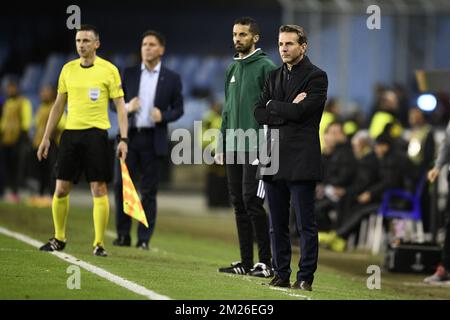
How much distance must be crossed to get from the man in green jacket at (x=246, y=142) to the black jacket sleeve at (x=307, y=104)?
45.8 inches

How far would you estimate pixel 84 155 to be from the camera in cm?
1267

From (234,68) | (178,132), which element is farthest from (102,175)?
(178,132)

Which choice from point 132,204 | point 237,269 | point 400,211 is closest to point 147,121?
point 132,204

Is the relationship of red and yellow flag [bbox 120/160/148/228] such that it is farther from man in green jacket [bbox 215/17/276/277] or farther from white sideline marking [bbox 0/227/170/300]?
man in green jacket [bbox 215/17/276/277]

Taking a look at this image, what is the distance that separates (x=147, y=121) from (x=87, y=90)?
2246 mm

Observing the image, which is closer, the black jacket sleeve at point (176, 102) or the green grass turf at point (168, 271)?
the green grass turf at point (168, 271)

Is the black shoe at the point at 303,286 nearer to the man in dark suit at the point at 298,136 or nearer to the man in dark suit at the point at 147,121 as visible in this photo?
the man in dark suit at the point at 298,136

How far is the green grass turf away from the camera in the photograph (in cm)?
1008

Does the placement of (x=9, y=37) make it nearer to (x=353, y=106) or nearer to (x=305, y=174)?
(x=353, y=106)

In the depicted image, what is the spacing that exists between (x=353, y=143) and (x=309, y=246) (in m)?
10.0

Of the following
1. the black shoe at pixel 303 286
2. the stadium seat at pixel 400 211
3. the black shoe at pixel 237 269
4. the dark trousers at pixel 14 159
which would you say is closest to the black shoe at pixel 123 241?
the black shoe at pixel 237 269

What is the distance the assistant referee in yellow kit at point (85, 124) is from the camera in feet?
41.2

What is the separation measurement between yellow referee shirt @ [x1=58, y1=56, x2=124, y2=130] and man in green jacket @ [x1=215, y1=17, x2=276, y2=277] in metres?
1.30

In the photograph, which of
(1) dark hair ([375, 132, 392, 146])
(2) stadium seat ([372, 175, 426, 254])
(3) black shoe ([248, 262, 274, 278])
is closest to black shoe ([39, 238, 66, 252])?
(3) black shoe ([248, 262, 274, 278])
